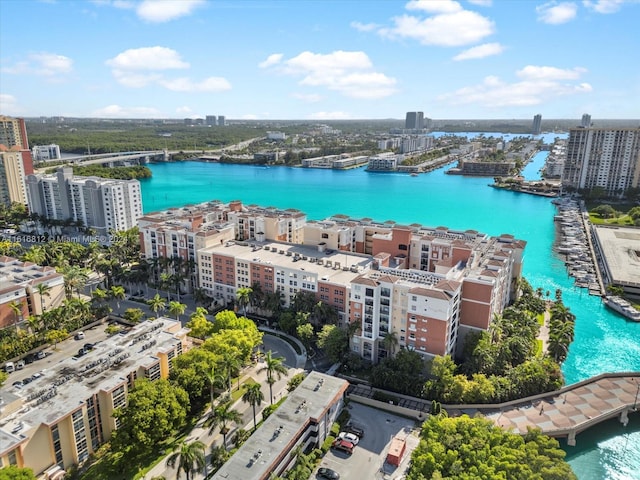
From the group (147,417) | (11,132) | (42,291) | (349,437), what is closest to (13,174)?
(11,132)

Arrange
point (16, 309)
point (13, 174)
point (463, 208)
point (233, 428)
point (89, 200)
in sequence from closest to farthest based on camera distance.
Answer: point (233, 428)
point (16, 309)
point (89, 200)
point (13, 174)
point (463, 208)

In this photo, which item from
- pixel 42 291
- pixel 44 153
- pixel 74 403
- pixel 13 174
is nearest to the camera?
pixel 74 403

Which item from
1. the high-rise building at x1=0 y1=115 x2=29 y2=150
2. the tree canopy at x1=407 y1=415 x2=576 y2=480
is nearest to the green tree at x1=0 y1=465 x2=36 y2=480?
the tree canopy at x1=407 y1=415 x2=576 y2=480

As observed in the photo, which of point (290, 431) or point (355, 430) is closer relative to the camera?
point (290, 431)

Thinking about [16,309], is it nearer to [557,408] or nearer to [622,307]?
[557,408]

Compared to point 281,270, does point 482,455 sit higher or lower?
lower

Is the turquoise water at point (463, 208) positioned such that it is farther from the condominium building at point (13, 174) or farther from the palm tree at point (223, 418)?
the condominium building at point (13, 174)

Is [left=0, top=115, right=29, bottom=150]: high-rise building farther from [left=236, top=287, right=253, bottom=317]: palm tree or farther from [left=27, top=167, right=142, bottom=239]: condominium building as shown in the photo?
[left=236, top=287, right=253, bottom=317]: palm tree
